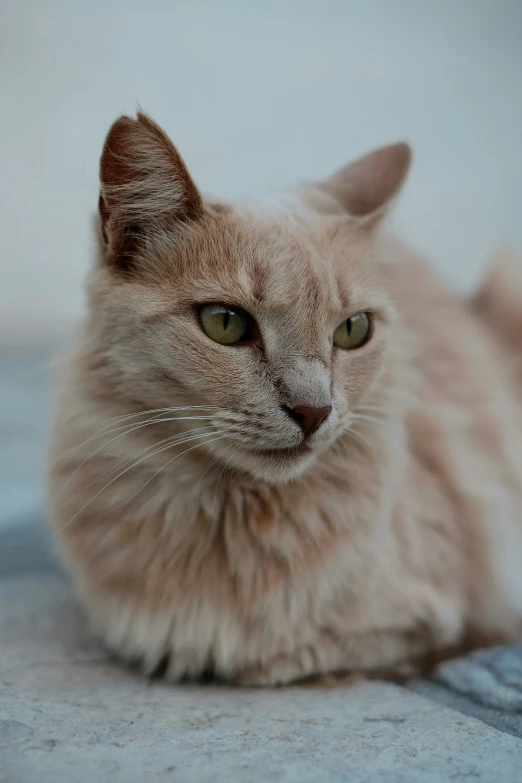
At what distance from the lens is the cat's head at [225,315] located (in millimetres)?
1047

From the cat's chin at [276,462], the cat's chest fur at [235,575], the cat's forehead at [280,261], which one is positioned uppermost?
the cat's forehead at [280,261]

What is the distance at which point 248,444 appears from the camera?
1.05 meters

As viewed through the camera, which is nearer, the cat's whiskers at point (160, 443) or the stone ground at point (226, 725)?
the stone ground at point (226, 725)

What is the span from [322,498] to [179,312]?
0.40 metres

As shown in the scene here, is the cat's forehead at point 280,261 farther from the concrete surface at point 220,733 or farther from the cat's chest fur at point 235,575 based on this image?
the concrete surface at point 220,733

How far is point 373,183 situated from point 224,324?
1.65 feet

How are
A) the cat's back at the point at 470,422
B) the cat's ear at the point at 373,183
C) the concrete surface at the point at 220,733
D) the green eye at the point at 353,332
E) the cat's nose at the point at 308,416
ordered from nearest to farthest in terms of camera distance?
the concrete surface at the point at 220,733, the cat's nose at the point at 308,416, the green eye at the point at 353,332, the cat's ear at the point at 373,183, the cat's back at the point at 470,422

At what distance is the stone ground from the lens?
870mm

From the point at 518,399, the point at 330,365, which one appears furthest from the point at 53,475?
the point at 518,399

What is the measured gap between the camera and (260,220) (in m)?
1.18

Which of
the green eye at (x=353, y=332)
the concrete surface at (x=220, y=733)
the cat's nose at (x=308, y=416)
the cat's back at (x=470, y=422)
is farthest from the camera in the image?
the cat's back at (x=470, y=422)

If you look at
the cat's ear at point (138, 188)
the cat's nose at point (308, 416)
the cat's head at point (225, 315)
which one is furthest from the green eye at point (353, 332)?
the cat's ear at point (138, 188)

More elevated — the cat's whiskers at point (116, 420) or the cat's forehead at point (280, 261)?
the cat's forehead at point (280, 261)

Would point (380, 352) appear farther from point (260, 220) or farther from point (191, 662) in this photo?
point (191, 662)
